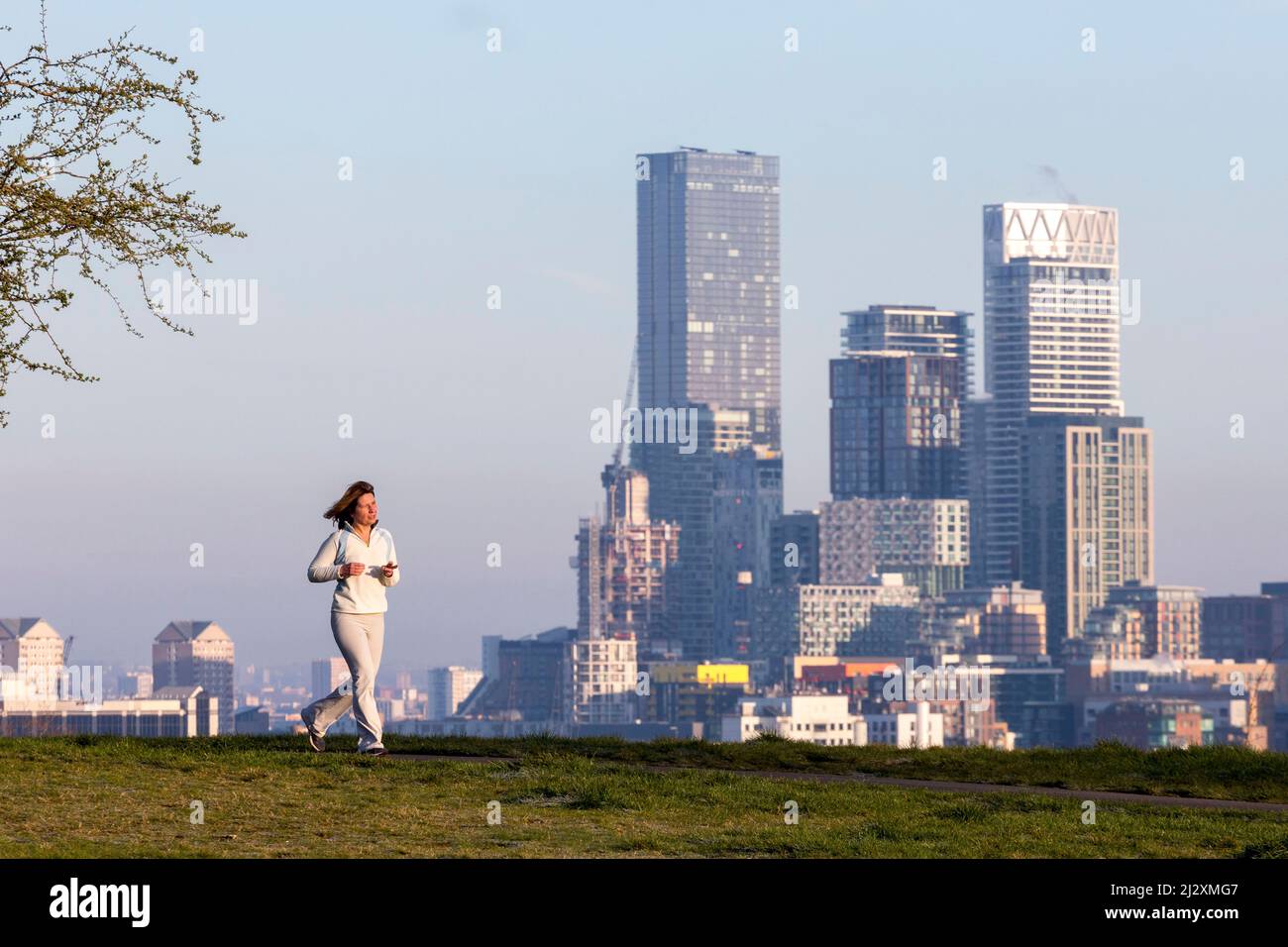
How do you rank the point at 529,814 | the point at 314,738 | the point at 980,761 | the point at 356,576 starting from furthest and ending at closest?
the point at 980,761
the point at 314,738
the point at 356,576
the point at 529,814

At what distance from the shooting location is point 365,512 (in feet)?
68.7

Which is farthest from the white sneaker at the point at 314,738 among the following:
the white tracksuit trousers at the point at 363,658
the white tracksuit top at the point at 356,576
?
the white tracksuit top at the point at 356,576

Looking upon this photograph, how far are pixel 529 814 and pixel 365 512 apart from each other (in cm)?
486

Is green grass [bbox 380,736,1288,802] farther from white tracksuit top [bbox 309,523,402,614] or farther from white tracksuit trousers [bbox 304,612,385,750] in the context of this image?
white tracksuit top [bbox 309,523,402,614]

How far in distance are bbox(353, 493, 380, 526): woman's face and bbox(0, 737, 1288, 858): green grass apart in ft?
7.33

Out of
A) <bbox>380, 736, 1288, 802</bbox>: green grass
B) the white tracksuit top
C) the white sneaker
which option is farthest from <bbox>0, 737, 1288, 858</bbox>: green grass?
the white tracksuit top

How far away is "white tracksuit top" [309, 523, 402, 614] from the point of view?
20766mm

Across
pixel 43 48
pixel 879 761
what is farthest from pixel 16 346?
pixel 879 761

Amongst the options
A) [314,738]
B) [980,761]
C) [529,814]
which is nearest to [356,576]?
[314,738]

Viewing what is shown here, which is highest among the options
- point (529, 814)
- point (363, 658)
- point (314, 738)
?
point (363, 658)

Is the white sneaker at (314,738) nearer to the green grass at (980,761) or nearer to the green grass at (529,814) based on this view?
the green grass at (529,814)

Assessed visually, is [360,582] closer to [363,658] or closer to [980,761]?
[363,658]

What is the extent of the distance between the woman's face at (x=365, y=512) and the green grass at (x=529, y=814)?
2.23m
